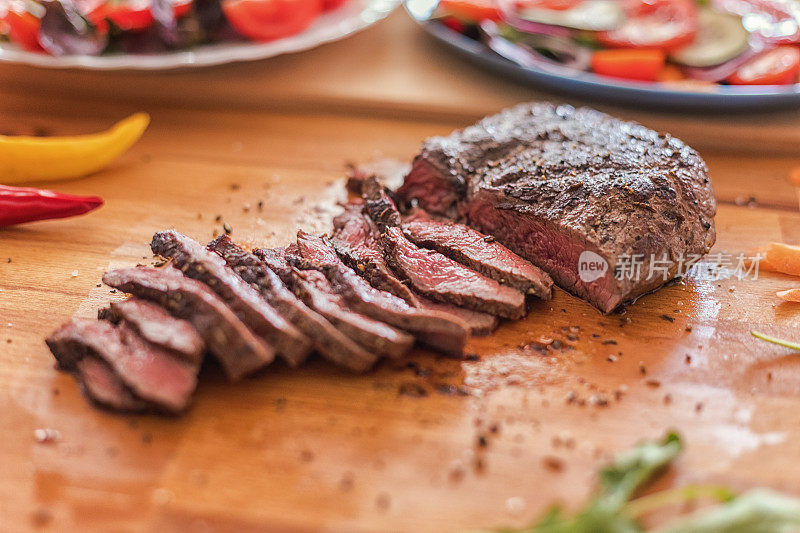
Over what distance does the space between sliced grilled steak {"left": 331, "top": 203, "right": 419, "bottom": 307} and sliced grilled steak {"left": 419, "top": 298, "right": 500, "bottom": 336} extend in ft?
0.34

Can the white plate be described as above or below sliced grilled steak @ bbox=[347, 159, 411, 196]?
above

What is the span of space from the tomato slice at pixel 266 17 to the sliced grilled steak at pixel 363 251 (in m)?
1.76

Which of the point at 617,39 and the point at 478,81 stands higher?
the point at 617,39

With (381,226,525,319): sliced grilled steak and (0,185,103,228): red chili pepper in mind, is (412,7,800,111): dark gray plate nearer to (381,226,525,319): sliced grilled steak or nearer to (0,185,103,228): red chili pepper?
(381,226,525,319): sliced grilled steak

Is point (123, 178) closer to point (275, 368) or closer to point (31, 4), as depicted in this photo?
point (31, 4)

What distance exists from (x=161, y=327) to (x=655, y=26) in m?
A: 4.39

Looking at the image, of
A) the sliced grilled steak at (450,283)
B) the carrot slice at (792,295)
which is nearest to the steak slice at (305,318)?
the sliced grilled steak at (450,283)

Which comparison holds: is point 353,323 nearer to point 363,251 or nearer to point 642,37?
point 363,251

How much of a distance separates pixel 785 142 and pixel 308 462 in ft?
13.1

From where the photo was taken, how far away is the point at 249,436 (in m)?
2.80

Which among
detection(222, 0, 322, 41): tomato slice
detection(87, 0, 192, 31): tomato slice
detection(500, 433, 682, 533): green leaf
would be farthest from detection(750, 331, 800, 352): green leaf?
detection(87, 0, 192, 31): tomato slice

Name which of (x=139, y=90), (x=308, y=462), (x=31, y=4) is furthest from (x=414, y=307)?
(x=31, y=4)

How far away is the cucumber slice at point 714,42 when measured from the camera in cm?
515

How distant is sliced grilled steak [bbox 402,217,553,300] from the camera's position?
11.3ft
